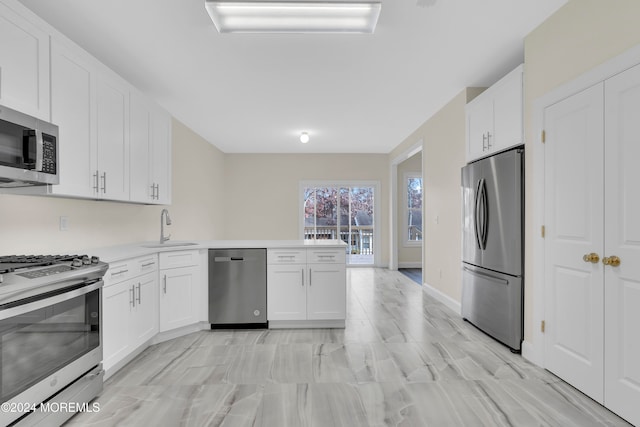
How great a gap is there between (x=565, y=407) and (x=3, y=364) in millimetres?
3103

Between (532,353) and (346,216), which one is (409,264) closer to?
(346,216)

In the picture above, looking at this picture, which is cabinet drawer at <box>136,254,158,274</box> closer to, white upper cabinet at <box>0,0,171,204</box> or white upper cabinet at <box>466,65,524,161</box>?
white upper cabinet at <box>0,0,171,204</box>

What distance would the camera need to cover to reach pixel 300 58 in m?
3.03

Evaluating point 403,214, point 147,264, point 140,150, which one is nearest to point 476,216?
point 147,264

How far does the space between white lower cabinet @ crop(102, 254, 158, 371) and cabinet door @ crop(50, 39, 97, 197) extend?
0.67 meters

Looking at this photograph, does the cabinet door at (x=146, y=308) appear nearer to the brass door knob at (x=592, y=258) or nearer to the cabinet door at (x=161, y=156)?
the cabinet door at (x=161, y=156)

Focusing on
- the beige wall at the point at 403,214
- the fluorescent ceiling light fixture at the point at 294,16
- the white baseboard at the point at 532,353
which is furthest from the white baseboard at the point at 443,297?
the fluorescent ceiling light fixture at the point at 294,16

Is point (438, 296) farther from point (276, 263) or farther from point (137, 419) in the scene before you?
point (137, 419)

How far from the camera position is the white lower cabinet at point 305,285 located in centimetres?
354

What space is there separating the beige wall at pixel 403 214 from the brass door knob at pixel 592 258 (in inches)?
225

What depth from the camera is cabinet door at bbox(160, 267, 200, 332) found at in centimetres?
319

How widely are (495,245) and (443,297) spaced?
159 cm

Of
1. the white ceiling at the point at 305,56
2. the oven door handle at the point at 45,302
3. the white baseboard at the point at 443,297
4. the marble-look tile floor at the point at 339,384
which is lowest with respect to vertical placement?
the marble-look tile floor at the point at 339,384

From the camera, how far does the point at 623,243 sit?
192 cm
